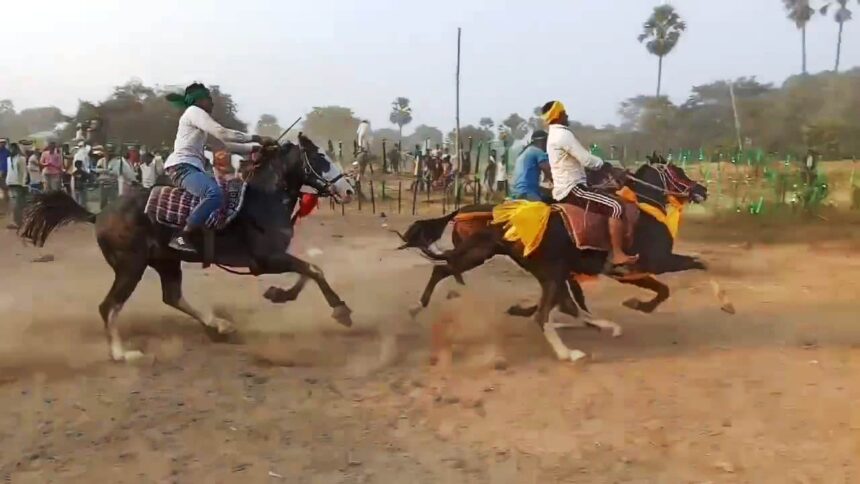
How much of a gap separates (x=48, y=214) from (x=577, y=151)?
4.96m

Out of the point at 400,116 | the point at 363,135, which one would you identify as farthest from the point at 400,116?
the point at 363,135

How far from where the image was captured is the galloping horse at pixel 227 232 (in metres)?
7.65

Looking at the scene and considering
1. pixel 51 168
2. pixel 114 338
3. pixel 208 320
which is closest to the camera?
pixel 114 338

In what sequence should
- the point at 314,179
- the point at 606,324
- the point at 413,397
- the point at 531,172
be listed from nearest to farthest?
the point at 413,397 < the point at 314,179 < the point at 606,324 < the point at 531,172

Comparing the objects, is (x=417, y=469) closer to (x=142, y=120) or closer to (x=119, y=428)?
(x=119, y=428)

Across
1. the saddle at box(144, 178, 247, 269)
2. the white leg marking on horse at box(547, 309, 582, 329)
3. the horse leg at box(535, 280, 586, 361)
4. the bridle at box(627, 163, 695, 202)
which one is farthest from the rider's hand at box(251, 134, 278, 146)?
the bridle at box(627, 163, 695, 202)

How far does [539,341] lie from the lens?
323 inches

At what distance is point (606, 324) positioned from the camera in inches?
337

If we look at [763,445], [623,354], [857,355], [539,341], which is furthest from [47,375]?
[857,355]

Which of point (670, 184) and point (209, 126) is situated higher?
point (209, 126)

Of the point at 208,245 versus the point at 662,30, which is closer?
the point at 208,245

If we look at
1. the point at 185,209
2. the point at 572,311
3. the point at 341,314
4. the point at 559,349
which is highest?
the point at 185,209

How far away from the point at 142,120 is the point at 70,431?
87.3ft

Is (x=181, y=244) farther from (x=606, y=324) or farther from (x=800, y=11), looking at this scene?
(x=800, y=11)
